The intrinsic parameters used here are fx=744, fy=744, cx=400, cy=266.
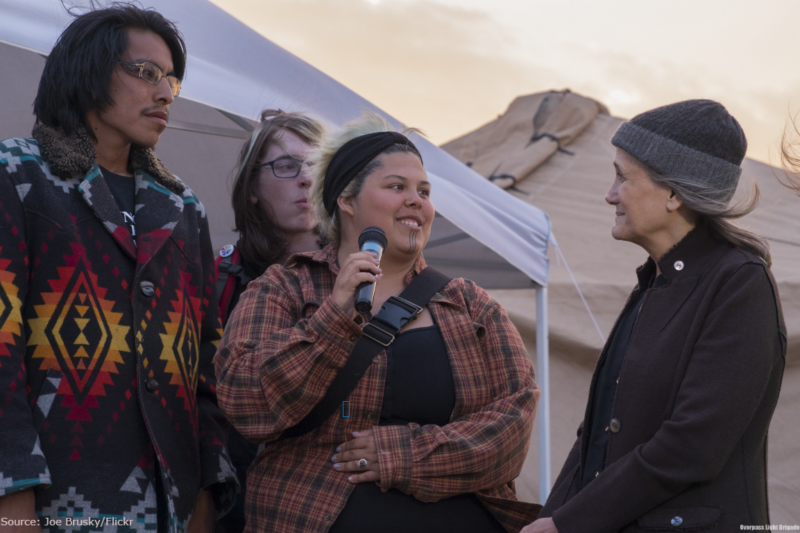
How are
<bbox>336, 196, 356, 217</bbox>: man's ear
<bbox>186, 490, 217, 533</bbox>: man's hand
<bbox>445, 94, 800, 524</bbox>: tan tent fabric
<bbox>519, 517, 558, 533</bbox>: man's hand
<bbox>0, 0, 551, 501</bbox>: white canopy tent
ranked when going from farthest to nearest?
<bbox>445, 94, 800, 524</bbox>: tan tent fabric, <bbox>0, 0, 551, 501</bbox>: white canopy tent, <bbox>336, 196, 356, 217</bbox>: man's ear, <bbox>186, 490, 217, 533</bbox>: man's hand, <bbox>519, 517, 558, 533</bbox>: man's hand

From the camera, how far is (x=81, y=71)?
6.71 ft

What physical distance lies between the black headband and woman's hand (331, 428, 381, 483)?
75cm

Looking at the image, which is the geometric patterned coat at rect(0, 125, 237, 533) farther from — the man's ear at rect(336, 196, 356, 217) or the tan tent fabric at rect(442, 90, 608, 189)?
the tan tent fabric at rect(442, 90, 608, 189)

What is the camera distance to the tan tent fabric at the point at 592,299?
528cm

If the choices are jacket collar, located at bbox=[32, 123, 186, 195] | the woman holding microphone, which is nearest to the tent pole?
the woman holding microphone

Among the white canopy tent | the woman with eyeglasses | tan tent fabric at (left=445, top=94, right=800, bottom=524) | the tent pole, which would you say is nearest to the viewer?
the white canopy tent

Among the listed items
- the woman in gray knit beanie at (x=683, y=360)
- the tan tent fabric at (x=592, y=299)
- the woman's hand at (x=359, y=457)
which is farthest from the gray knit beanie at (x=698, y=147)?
the tan tent fabric at (x=592, y=299)

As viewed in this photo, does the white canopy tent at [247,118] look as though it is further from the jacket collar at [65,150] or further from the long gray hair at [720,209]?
the long gray hair at [720,209]

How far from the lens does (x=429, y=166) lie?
3.64 m

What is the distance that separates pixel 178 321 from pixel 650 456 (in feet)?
4.30

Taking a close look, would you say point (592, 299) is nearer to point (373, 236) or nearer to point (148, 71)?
point (373, 236)

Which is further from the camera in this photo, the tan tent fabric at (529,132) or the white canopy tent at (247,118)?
the tan tent fabric at (529,132)

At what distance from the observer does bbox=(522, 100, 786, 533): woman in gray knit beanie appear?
164 centimetres

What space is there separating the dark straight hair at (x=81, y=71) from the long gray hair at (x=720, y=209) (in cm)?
153
